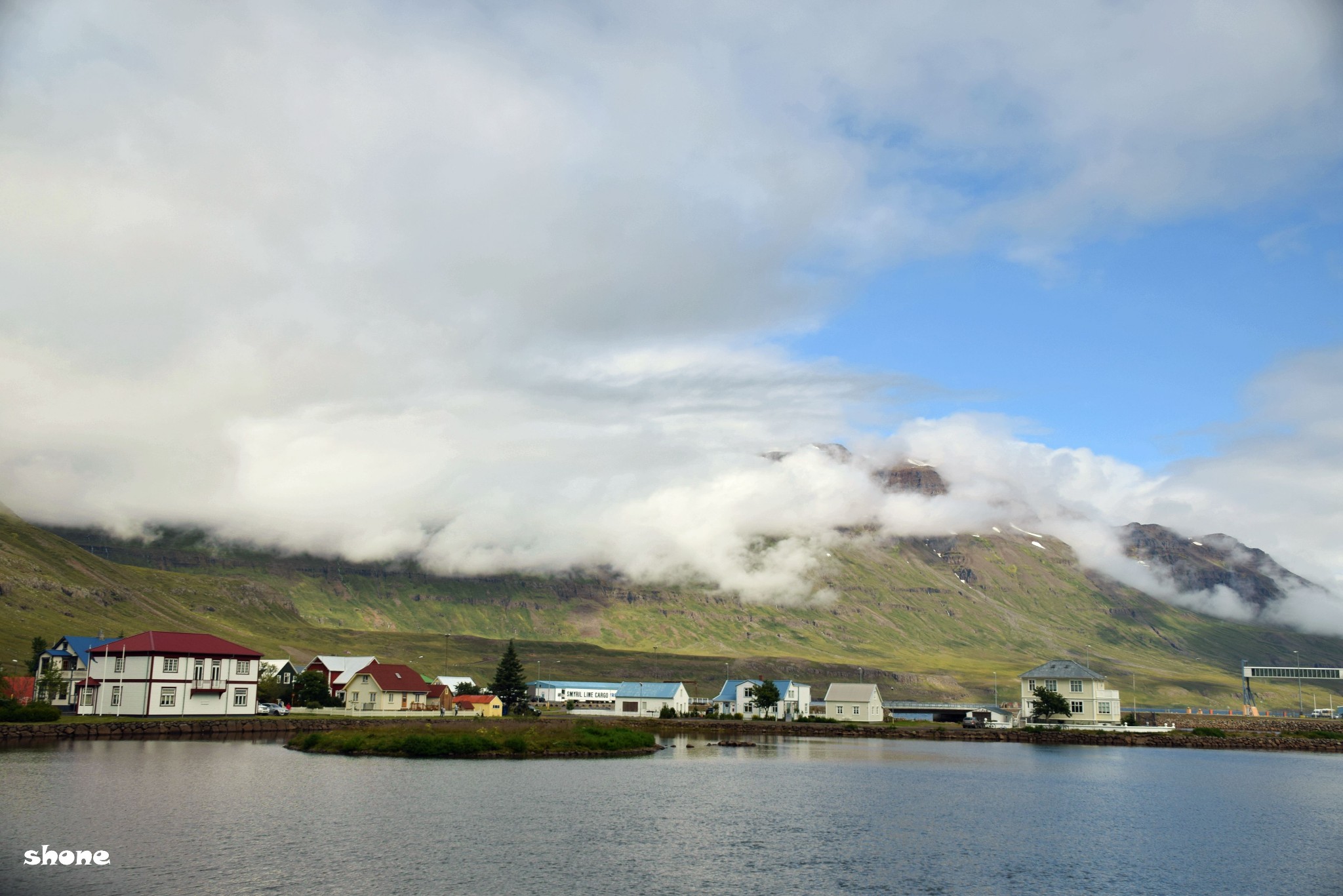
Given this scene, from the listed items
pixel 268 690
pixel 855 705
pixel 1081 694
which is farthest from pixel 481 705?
pixel 1081 694

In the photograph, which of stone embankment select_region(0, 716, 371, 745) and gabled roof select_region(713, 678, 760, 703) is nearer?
stone embankment select_region(0, 716, 371, 745)

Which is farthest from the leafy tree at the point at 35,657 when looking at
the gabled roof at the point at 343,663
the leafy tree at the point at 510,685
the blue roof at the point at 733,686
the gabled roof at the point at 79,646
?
the blue roof at the point at 733,686

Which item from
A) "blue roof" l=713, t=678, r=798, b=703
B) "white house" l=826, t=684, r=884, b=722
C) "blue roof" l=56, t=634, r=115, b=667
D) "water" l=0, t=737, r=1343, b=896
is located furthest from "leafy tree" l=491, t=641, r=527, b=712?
"water" l=0, t=737, r=1343, b=896

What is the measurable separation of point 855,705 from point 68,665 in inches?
4115

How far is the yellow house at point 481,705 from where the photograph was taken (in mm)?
129250

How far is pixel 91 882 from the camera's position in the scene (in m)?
32.0

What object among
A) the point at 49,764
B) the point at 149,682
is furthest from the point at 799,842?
the point at 149,682

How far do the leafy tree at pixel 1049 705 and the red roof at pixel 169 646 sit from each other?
102 meters

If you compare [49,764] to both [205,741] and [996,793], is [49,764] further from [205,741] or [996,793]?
[996,793]

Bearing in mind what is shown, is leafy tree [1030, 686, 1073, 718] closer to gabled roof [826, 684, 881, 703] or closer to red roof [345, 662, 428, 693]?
gabled roof [826, 684, 881, 703]

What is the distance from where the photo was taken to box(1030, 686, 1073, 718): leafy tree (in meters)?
134

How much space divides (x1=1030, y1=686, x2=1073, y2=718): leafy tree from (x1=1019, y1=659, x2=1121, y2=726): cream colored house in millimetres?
699

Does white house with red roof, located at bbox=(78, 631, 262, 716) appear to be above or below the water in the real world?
above

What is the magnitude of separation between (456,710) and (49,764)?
7122cm
